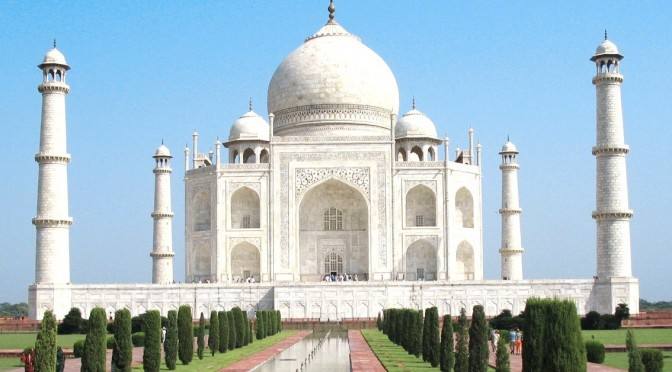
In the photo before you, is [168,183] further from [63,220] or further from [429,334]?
[429,334]

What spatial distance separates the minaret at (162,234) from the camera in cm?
3167

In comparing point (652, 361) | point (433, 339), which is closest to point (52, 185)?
point (433, 339)

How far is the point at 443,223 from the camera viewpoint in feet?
94.4

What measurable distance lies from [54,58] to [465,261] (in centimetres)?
1255

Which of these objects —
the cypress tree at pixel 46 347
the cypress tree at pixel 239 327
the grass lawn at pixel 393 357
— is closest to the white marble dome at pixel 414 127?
the grass lawn at pixel 393 357

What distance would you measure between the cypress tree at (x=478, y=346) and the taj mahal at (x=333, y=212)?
1392 centimetres

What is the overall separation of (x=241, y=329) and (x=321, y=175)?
37.2ft

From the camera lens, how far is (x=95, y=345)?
1127 cm

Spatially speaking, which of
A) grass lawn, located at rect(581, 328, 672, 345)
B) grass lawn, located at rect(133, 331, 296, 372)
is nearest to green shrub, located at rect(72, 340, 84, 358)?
grass lawn, located at rect(133, 331, 296, 372)

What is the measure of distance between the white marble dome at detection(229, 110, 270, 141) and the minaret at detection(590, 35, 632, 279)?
10522 millimetres

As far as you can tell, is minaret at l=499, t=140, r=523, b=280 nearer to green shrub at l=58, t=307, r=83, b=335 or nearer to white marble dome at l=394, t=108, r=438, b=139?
white marble dome at l=394, t=108, r=438, b=139

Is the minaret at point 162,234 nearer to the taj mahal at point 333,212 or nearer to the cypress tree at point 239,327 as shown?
the taj mahal at point 333,212

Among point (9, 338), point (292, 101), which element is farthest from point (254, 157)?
point (9, 338)

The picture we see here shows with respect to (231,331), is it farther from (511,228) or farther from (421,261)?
(511,228)
